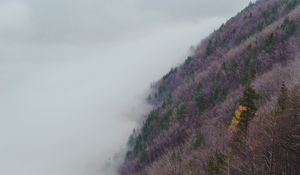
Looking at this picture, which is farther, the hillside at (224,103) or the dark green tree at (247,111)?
the hillside at (224,103)

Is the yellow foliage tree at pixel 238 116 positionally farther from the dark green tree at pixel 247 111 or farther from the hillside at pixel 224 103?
the dark green tree at pixel 247 111

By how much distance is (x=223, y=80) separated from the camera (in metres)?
144

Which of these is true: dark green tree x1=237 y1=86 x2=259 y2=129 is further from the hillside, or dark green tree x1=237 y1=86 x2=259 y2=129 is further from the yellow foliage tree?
the yellow foliage tree

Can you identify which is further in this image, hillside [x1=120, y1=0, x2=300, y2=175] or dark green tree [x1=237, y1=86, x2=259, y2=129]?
hillside [x1=120, y1=0, x2=300, y2=175]

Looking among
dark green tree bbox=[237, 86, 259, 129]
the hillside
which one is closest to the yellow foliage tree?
the hillside

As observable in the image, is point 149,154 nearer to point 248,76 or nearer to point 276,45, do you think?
point 248,76

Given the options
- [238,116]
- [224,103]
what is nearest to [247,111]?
[238,116]

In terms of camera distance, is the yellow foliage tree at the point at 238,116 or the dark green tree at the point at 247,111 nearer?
the dark green tree at the point at 247,111

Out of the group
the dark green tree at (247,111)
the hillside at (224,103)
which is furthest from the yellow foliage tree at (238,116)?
the dark green tree at (247,111)

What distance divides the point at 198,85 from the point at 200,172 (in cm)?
11201

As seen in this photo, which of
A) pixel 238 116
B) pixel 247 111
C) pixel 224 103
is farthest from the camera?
pixel 224 103

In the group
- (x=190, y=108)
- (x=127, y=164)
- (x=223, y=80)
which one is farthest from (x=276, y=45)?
(x=127, y=164)

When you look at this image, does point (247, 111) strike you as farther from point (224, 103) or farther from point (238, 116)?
point (224, 103)

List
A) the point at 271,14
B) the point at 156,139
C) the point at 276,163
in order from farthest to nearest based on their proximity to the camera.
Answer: the point at 271,14 < the point at 156,139 < the point at 276,163
